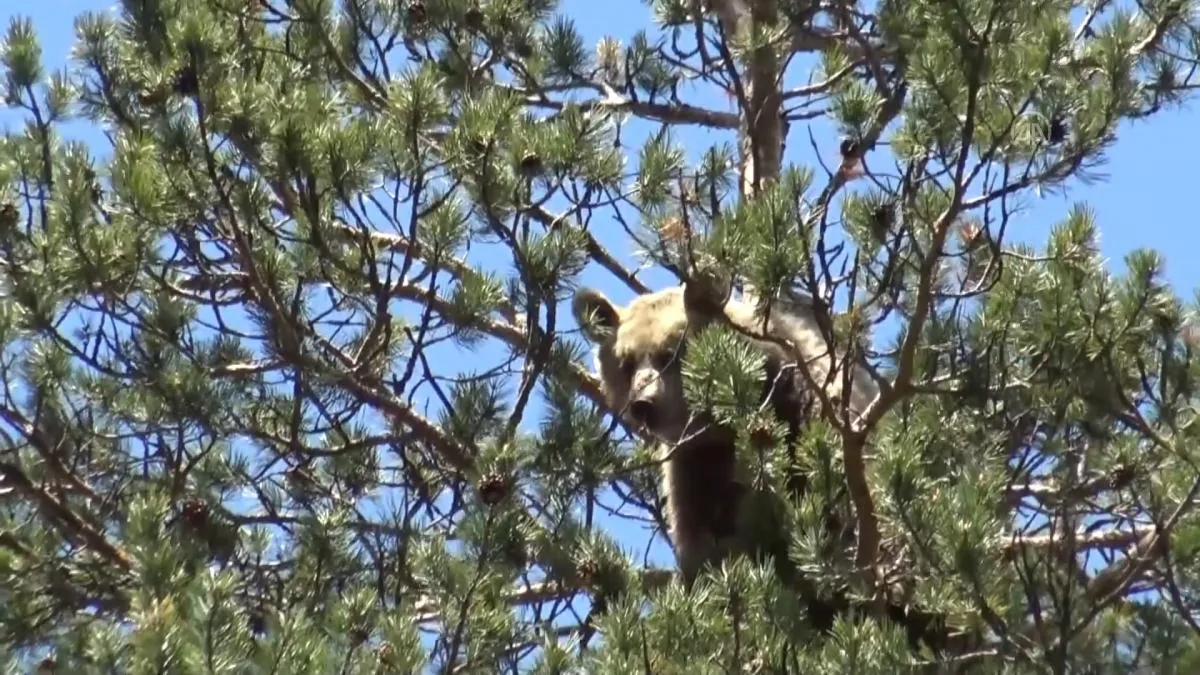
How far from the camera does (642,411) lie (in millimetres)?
5121

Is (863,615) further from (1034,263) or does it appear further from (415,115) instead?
(415,115)

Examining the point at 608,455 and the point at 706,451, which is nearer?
the point at 608,455

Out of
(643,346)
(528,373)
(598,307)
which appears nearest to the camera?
(528,373)

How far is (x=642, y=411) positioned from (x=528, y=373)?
839mm

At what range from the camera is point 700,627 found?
3.61m

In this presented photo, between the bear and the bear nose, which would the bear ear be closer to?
the bear

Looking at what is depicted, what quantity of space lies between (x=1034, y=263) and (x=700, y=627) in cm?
123

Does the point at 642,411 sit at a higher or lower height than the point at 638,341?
lower

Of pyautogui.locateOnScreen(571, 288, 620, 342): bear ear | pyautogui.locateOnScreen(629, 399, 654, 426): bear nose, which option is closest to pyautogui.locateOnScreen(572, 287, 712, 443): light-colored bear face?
pyautogui.locateOnScreen(571, 288, 620, 342): bear ear

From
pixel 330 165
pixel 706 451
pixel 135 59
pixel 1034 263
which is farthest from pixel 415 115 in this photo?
pixel 706 451

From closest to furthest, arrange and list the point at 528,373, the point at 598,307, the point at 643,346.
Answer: the point at 528,373 < the point at 643,346 < the point at 598,307

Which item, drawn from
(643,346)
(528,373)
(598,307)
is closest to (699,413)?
(528,373)

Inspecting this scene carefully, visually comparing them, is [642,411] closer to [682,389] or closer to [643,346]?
[682,389]

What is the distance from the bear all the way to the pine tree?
0.52ft
